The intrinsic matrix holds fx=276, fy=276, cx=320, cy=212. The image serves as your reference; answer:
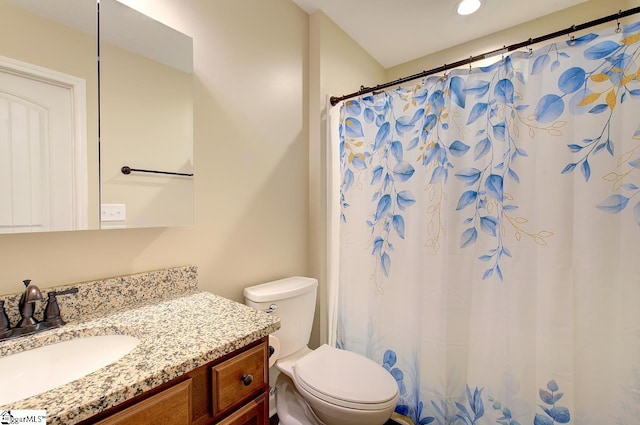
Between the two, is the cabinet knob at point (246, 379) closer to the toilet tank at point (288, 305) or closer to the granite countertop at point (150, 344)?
the granite countertop at point (150, 344)

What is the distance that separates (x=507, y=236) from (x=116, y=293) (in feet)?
5.44

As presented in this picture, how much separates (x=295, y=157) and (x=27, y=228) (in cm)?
127

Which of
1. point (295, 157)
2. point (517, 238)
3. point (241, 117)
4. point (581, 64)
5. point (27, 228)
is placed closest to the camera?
point (27, 228)

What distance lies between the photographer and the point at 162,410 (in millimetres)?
653

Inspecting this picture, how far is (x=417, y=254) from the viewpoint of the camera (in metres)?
1.52

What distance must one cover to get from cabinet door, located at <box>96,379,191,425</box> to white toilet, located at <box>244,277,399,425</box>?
651 millimetres

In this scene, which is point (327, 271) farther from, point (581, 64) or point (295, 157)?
point (581, 64)

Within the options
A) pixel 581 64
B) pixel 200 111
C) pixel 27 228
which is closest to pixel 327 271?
pixel 200 111

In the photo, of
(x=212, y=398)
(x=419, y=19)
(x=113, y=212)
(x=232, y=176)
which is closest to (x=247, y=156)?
(x=232, y=176)

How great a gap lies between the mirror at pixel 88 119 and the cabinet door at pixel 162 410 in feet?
2.12

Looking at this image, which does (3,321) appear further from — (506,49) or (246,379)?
(506,49)

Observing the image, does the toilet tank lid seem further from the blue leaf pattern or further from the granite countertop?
the blue leaf pattern

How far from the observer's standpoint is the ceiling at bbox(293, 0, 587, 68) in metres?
1.75

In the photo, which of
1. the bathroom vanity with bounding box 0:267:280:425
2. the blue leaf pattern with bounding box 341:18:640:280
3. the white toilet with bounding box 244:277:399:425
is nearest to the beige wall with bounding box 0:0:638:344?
the bathroom vanity with bounding box 0:267:280:425
